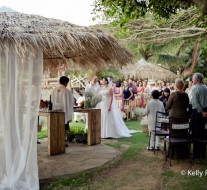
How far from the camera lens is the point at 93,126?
7902 mm

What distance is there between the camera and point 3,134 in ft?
15.4

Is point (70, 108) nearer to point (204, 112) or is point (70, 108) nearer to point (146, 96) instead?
point (204, 112)

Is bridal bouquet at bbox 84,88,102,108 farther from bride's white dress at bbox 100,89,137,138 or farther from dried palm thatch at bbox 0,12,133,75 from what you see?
dried palm thatch at bbox 0,12,133,75

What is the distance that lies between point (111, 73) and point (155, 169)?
830 inches

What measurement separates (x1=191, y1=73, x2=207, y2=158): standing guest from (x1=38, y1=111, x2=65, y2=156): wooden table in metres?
2.98

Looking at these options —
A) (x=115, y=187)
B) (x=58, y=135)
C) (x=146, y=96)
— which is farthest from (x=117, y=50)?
(x=146, y=96)

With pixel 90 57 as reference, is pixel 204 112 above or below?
below

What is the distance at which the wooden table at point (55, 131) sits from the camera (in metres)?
6.47

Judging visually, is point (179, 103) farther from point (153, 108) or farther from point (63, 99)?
point (63, 99)

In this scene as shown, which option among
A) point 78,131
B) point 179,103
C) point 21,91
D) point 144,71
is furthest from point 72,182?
point 144,71

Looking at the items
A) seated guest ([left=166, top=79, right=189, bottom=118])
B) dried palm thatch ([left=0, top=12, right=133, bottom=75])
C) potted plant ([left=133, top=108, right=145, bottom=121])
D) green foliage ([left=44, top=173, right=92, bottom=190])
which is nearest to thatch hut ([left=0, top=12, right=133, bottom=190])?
dried palm thatch ([left=0, top=12, right=133, bottom=75])

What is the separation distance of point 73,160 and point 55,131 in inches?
33.1

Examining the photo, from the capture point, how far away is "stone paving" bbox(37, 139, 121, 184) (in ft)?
17.4

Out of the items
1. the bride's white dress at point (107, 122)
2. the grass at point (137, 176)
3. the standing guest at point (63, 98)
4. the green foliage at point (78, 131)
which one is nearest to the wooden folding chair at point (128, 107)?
the bride's white dress at point (107, 122)
